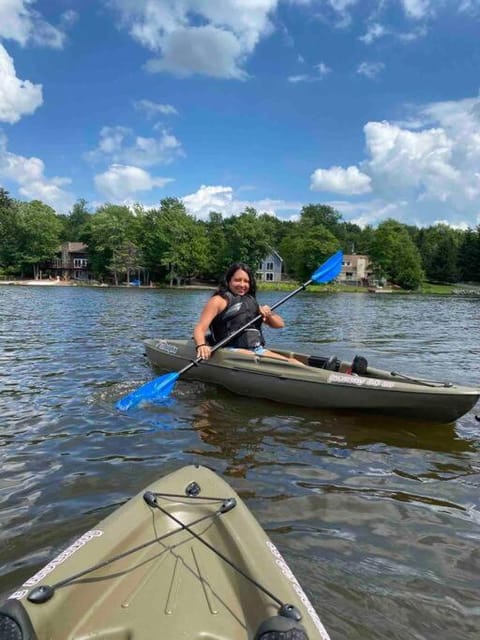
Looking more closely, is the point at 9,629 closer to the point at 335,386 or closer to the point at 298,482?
the point at 298,482

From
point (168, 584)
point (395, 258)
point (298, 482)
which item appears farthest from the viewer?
point (395, 258)

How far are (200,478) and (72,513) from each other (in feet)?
4.22

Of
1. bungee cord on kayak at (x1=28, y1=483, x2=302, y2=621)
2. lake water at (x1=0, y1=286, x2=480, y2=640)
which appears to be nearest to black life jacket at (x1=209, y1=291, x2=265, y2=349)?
lake water at (x1=0, y1=286, x2=480, y2=640)

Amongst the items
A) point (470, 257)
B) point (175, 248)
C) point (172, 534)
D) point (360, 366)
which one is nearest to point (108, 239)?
point (175, 248)

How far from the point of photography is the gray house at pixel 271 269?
257 ft

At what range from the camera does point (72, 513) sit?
12.2ft

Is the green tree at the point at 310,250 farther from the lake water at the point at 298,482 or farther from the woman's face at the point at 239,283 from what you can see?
the woman's face at the point at 239,283

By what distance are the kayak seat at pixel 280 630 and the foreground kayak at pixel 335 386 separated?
13.6ft

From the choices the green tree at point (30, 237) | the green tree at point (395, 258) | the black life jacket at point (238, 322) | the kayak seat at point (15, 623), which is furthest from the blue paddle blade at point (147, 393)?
the green tree at point (30, 237)

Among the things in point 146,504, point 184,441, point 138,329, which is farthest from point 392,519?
point 138,329

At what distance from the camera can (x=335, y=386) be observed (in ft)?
20.0

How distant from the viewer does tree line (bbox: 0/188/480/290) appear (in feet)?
224

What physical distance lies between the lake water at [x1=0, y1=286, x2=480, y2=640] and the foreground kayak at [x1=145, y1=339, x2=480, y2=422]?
0.21 metres

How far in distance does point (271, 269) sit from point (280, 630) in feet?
256
